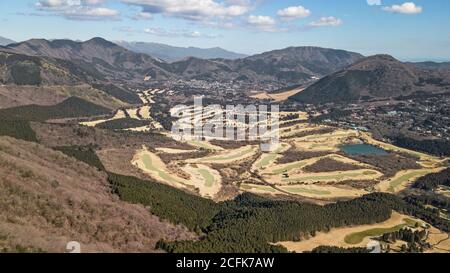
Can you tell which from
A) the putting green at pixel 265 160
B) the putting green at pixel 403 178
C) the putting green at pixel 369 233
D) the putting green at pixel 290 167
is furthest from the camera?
the putting green at pixel 265 160

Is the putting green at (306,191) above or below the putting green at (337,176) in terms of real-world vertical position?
below

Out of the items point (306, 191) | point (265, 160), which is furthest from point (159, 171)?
point (306, 191)

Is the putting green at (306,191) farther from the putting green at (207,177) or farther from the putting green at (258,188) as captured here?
the putting green at (207,177)

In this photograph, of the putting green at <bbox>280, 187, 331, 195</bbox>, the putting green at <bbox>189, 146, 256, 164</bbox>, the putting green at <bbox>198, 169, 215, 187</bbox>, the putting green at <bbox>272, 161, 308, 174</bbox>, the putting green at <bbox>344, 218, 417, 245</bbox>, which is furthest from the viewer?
the putting green at <bbox>189, 146, 256, 164</bbox>

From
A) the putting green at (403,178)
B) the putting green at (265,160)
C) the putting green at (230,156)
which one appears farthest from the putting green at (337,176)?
the putting green at (230,156)

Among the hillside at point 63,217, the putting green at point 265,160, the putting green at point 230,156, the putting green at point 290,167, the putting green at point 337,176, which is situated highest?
the hillside at point 63,217

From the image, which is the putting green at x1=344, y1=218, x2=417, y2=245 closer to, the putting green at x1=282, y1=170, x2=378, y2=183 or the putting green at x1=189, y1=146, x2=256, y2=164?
the putting green at x1=282, y1=170, x2=378, y2=183

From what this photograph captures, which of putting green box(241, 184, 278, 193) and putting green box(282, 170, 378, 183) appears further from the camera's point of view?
putting green box(282, 170, 378, 183)

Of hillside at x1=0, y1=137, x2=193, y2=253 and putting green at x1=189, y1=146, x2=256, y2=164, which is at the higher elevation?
hillside at x1=0, y1=137, x2=193, y2=253

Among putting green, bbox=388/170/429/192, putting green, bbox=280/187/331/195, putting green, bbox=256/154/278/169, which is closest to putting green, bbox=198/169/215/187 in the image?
putting green, bbox=256/154/278/169
